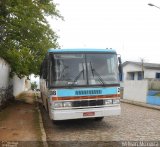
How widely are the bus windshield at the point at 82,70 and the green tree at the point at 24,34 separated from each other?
7.91 m

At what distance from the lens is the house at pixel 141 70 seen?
139 feet

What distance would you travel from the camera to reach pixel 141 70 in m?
43.2

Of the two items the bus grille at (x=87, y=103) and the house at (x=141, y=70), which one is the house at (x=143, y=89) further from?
the bus grille at (x=87, y=103)

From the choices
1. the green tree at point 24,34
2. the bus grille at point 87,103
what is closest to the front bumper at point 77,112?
the bus grille at point 87,103

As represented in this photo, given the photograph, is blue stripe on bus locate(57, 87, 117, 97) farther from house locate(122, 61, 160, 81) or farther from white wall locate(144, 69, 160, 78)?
white wall locate(144, 69, 160, 78)

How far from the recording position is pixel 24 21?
66.8 feet

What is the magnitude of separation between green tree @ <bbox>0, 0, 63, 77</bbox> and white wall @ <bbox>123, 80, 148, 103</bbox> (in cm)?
917

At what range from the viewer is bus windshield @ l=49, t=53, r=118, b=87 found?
1156 cm

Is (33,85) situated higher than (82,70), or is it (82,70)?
(82,70)

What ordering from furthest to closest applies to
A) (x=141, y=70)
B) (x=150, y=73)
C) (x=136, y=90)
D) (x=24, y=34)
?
1. (x=141, y=70)
2. (x=150, y=73)
3. (x=136, y=90)
4. (x=24, y=34)

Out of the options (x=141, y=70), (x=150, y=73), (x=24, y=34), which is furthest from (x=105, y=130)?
(x=141, y=70)

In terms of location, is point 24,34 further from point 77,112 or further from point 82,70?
point 77,112

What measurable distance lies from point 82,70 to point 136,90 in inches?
711

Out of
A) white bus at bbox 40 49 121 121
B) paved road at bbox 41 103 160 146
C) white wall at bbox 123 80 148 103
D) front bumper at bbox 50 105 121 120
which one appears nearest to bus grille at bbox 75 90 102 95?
white bus at bbox 40 49 121 121
